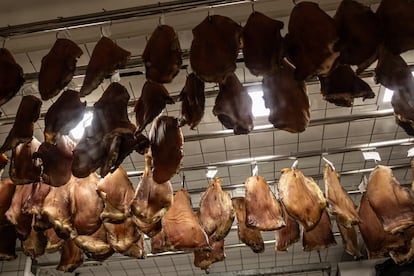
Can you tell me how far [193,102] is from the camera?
8.39ft

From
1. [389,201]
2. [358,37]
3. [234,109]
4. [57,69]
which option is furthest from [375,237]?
[57,69]

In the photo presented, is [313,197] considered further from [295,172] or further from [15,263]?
[15,263]

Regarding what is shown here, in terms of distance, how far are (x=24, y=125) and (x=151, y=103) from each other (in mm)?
776

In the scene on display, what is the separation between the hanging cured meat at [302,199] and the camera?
10.3ft

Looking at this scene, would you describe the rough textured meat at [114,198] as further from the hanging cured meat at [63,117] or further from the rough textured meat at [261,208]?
the rough textured meat at [261,208]

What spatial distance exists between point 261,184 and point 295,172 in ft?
0.90

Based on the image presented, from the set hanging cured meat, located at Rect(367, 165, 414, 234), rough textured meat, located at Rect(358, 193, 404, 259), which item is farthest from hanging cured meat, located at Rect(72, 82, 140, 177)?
rough textured meat, located at Rect(358, 193, 404, 259)

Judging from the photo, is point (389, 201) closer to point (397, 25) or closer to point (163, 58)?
point (397, 25)

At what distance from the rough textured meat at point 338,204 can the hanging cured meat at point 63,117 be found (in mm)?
1735

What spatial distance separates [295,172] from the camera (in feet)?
11.2

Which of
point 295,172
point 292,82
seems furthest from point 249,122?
point 295,172

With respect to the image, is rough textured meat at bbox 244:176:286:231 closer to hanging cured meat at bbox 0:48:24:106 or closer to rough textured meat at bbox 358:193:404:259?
rough textured meat at bbox 358:193:404:259

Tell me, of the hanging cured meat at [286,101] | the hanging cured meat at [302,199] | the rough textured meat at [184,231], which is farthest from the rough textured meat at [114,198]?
the hanging cured meat at [286,101]

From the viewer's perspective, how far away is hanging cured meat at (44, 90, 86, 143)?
8.67 feet
